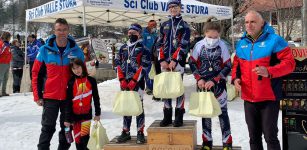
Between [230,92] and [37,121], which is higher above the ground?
[230,92]

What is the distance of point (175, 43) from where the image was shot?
15.6 feet

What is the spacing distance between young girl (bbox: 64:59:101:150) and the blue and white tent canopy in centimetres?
429

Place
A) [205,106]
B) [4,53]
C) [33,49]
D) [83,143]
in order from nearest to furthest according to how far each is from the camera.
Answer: [205,106], [83,143], [4,53], [33,49]

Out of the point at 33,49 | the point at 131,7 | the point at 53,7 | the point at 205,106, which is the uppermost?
the point at 53,7

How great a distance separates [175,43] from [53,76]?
167cm

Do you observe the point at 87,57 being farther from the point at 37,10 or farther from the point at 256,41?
the point at 256,41

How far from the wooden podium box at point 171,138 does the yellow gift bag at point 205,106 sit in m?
0.35

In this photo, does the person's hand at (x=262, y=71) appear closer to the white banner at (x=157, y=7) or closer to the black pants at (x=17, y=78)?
the white banner at (x=157, y=7)

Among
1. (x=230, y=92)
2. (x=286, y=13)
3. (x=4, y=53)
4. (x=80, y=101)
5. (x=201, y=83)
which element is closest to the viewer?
(x=201, y=83)

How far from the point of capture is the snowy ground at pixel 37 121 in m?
6.23

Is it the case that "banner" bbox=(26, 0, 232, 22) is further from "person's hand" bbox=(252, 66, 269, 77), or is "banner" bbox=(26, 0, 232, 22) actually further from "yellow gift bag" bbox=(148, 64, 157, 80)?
"person's hand" bbox=(252, 66, 269, 77)

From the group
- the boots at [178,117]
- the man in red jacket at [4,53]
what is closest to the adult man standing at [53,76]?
the boots at [178,117]

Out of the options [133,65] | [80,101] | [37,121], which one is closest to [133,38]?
[133,65]

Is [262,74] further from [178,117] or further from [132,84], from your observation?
[132,84]
